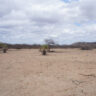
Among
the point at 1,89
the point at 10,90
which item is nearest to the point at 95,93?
the point at 10,90

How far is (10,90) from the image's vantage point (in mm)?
6508

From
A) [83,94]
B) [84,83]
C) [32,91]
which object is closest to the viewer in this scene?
[83,94]

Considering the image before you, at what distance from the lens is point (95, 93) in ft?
20.0

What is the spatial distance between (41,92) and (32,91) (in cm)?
41

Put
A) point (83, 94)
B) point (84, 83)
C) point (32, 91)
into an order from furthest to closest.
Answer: point (84, 83) → point (32, 91) → point (83, 94)

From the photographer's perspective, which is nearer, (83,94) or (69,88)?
(83,94)

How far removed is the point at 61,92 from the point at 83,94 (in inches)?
37.0

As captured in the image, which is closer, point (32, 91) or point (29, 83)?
point (32, 91)

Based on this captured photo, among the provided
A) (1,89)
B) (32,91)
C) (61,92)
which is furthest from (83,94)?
(1,89)

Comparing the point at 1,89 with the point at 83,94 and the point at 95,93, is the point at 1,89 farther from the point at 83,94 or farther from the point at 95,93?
the point at 95,93

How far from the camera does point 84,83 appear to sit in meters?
7.57

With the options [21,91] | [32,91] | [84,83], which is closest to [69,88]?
[84,83]

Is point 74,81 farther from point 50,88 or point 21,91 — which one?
point 21,91

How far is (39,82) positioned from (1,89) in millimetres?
2054
